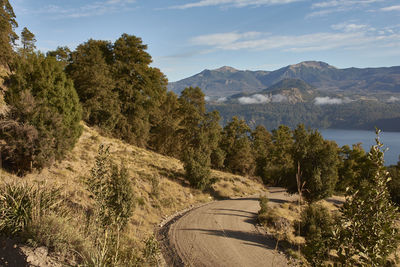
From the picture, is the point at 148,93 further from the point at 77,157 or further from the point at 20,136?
the point at 20,136

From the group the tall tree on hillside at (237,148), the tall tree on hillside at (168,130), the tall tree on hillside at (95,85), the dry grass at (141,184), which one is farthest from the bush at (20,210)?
the tall tree on hillside at (237,148)

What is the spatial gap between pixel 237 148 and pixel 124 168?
117ft

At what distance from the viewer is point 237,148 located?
46031 mm

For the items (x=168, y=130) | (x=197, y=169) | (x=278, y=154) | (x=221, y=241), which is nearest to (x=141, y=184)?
(x=197, y=169)

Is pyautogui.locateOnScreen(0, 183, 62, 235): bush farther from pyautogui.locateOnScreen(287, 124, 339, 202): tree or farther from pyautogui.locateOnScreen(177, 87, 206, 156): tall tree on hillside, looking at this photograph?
pyautogui.locateOnScreen(177, 87, 206, 156): tall tree on hillside

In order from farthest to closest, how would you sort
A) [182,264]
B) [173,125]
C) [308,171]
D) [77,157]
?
[173,125] < [308,171] < [77,157] < [182,264]

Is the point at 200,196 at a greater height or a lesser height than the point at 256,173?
greater

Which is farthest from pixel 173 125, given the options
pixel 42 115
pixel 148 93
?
pixel 42 115

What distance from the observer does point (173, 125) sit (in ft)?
122

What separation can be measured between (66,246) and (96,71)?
2770 centimetres

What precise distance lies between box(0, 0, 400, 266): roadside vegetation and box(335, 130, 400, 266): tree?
0.02m

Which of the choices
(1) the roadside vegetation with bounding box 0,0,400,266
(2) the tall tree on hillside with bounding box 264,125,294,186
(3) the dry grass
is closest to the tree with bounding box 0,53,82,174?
(1) the roadside vegetation with bounding box 0,0,400,266

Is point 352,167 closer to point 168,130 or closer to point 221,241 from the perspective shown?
point 168,130

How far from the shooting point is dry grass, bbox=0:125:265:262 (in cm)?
1295
